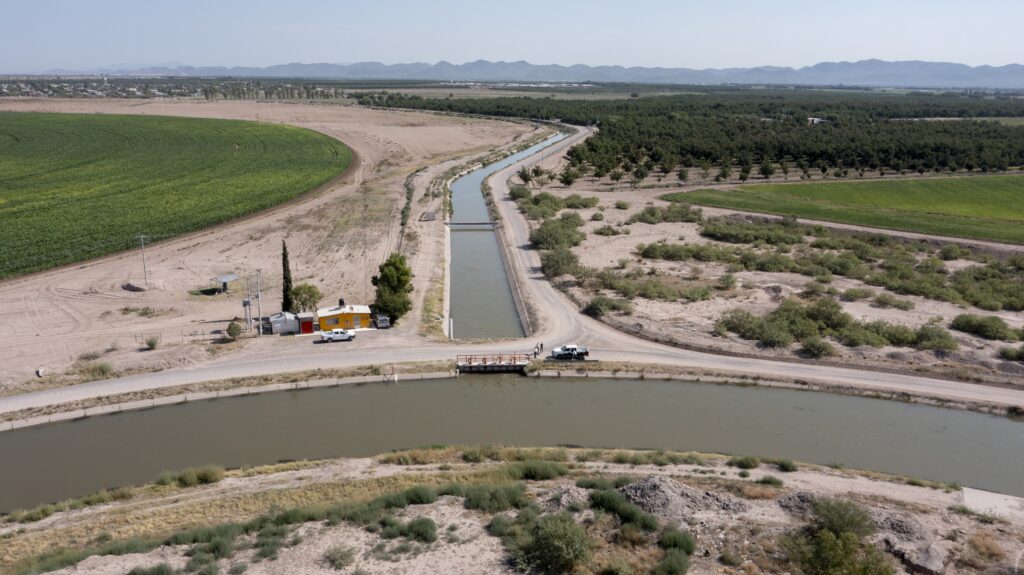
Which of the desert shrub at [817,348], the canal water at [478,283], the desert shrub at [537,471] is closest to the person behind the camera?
the desert shrub at [537,471]

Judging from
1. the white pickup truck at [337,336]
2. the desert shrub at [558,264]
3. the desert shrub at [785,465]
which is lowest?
the desert shrub at [785,465]

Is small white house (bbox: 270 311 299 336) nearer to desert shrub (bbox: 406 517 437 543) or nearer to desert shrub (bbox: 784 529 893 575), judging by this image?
desert shrub (bbox: 406 517 437 543)

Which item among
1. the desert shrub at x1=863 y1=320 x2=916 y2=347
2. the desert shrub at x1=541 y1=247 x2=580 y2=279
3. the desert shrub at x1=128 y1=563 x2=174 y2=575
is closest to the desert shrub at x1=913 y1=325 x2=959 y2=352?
the desert shrub at x1=863 y1=320 x2=916 y2=347

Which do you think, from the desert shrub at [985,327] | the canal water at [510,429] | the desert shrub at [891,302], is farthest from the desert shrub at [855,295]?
the canal water at [510,429]

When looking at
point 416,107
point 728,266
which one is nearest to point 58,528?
point 728,266

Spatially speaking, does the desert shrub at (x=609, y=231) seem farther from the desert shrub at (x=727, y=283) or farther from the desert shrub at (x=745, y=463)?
the desert shrub at (x=745, y=463)

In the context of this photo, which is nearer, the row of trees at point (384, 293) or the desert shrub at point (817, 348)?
the desert shrub at point (817, 348)
